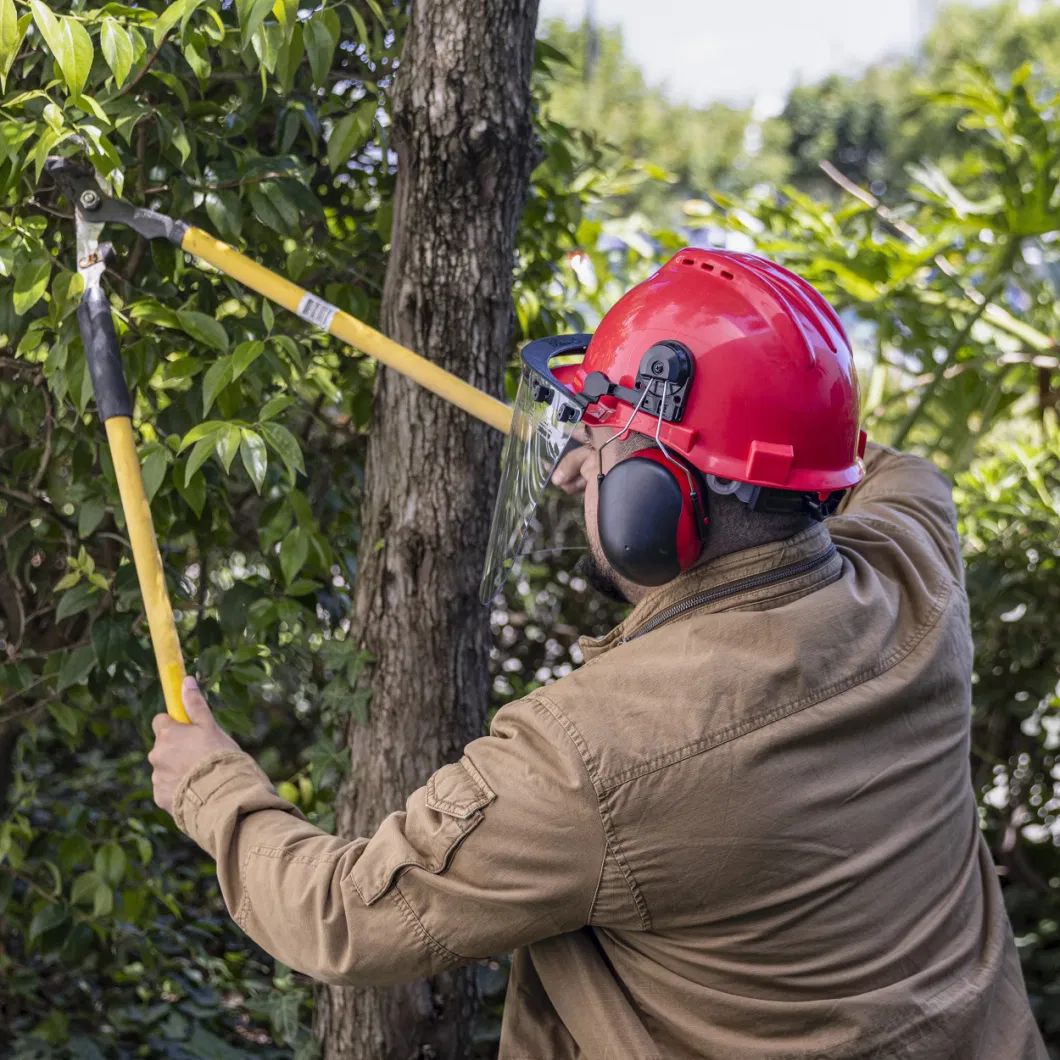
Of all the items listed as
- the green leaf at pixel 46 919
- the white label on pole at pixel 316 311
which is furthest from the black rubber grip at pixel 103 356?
the green leaf at pixel 46 919

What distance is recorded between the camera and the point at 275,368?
2.06m

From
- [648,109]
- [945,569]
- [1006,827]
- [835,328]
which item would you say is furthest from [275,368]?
[648,109]

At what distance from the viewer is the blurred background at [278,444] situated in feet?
6.89

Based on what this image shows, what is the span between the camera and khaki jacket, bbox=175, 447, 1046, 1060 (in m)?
1.43

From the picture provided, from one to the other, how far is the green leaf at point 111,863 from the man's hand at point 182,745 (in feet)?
2.46

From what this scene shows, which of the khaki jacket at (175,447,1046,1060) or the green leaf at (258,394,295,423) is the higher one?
the green leaf at (258,394,295,423)

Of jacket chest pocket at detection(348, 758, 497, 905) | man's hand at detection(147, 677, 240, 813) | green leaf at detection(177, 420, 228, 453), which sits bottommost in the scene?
jacket chest pocket at detection(348, 758, 497, 905)

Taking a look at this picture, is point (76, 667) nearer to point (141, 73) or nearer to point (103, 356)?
point (103, 356)

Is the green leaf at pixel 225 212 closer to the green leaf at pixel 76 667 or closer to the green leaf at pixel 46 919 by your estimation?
the green leaf at pixel 76 667

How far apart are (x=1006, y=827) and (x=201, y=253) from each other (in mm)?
3456

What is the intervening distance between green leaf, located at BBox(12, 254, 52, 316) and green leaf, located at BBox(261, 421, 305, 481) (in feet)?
1.41

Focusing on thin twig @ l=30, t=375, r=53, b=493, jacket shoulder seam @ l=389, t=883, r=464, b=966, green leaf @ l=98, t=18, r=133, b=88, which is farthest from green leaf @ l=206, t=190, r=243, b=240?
jacket shoulder seam @ l=389, t=883, r=464, b=966

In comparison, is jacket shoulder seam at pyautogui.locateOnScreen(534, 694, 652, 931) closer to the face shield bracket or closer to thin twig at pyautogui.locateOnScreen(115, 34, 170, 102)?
the face shield bracket

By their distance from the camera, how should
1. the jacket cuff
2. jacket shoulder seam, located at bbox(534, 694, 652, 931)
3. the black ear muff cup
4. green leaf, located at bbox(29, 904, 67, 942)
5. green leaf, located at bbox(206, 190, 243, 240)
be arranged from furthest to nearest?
green leaf, located at bbox(29, 904, 67, 942)
green leaf, located at bbox(206, 190, 243, 240)
the jacket cuff
the black ear muff cup
jacket shoulder seam, located at bbox(534, 694, 652, 931)
